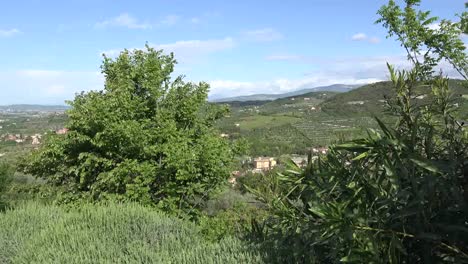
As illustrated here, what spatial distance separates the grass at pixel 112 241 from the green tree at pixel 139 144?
471cm

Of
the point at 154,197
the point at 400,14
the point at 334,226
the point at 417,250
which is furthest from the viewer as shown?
the point at 154,197

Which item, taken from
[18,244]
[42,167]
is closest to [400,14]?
[18,244]

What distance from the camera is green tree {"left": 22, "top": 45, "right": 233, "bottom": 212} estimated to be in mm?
11609

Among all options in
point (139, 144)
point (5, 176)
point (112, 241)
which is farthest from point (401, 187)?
point (5, 176)

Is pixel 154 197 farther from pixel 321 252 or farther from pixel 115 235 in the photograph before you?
pixel 321 252

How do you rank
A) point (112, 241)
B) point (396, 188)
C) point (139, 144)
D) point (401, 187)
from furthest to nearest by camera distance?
point (139, 144) < point (112, 241) < point (401, 187) < point (396, 188)

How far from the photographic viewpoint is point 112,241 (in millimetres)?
4836

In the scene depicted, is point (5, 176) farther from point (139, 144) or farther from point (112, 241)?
point (112, 241)

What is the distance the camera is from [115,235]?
500cm

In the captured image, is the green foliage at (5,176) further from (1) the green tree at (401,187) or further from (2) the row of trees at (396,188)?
(1) the green tree at (401,187)

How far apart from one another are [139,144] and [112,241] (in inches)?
274

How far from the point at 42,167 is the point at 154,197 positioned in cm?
417

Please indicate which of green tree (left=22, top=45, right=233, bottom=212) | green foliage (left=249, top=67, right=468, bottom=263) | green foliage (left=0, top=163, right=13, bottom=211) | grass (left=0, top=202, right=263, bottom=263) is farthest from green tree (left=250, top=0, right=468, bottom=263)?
green foliage (left=0, top=163, right=13, bottom=211)

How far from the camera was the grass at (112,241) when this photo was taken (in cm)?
385
